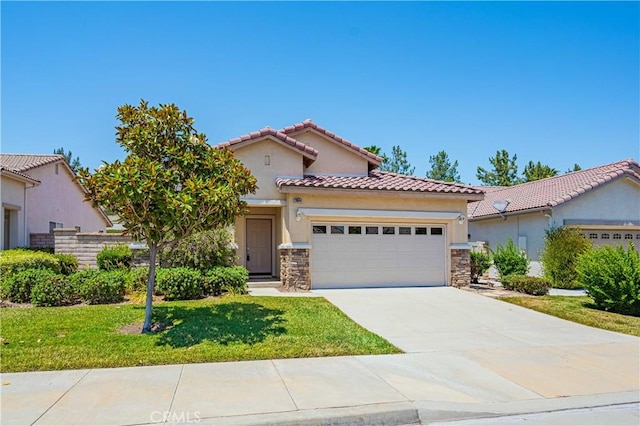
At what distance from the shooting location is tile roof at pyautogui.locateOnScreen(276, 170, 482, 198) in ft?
47.6

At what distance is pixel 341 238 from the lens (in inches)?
594

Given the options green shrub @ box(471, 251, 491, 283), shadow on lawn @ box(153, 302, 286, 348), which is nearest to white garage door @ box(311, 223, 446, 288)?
green shrub @ box(471, 251, 491, 283)

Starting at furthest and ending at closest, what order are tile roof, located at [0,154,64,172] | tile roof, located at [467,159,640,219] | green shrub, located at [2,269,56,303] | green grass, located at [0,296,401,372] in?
1. tile roof, located at [0,154,64,172]
2. tile roof, located at [467,159,640,219]
3. green shrub, located at [2,269,56,303]
4. green grass, located at [0,296,401,372]

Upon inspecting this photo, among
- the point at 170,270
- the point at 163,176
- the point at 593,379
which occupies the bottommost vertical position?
the point at 593,379

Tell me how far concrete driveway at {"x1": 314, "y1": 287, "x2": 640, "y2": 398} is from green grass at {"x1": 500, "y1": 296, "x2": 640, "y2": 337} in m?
0.40

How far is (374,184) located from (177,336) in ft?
30.5

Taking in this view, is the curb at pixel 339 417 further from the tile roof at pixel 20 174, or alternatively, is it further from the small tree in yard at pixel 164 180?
the tile roof at pixel 20 174

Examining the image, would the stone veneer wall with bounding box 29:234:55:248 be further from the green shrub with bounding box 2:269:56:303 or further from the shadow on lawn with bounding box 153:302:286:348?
the shadow on lawn with bounding box 153:302:286:348

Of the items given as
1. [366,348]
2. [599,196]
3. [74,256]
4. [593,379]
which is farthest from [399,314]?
[599,196]

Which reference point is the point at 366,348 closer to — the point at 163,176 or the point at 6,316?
the point at 163,176

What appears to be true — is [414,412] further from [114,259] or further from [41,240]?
[41,240]

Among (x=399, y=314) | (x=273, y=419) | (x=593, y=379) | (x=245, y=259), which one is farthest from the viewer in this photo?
(x=245, y=259)

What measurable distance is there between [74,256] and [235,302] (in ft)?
26.8

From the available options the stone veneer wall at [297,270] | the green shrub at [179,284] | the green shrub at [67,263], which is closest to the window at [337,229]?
the stone veneer wall at [297,270]
